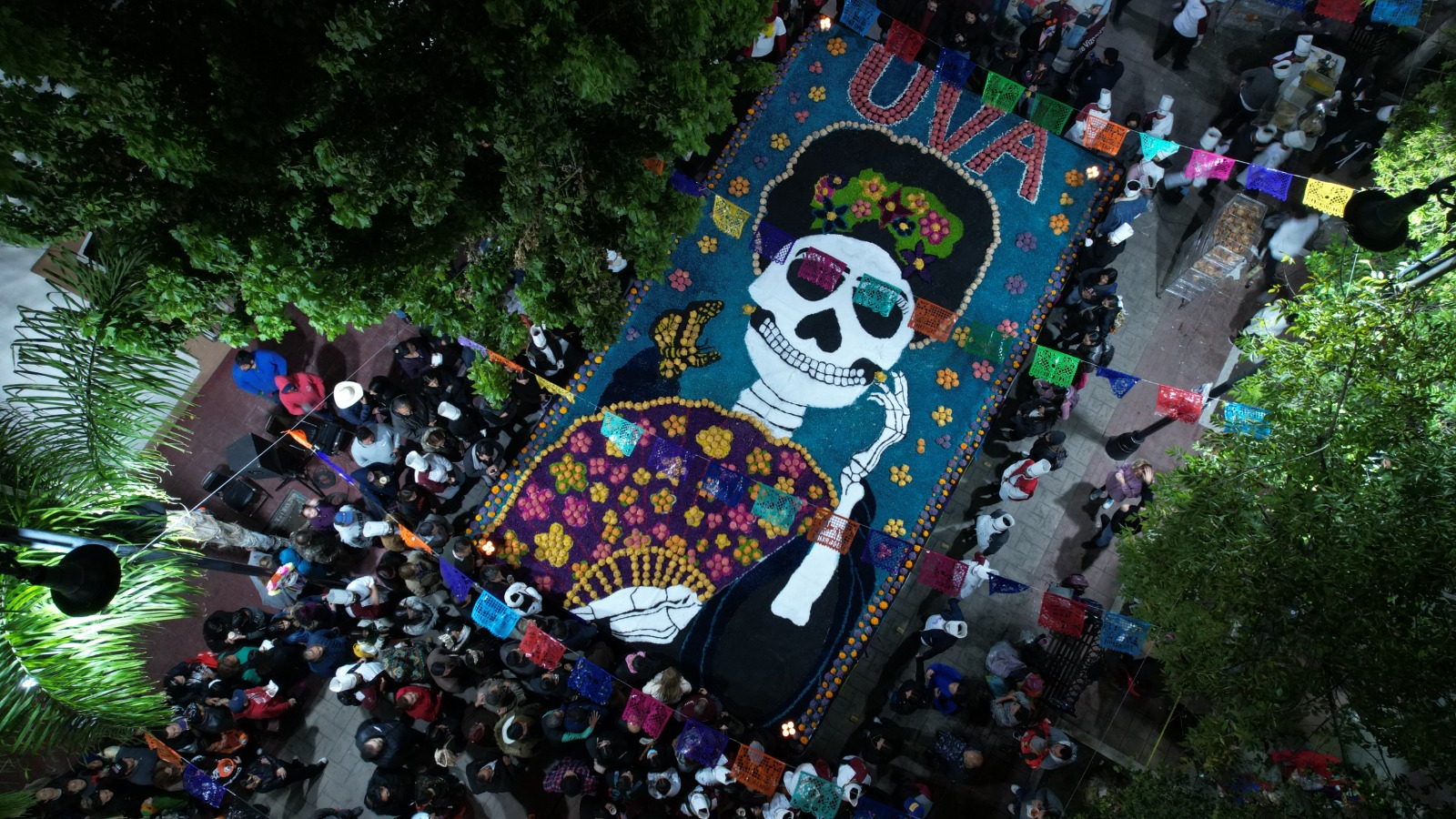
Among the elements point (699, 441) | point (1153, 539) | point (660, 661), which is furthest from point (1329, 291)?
point (660, 661)

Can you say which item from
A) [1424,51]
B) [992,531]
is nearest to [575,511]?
[992,531]

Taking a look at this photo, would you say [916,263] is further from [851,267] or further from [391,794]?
[391,794]

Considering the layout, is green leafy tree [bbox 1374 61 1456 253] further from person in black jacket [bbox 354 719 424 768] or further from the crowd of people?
person in black jacket [bbox 354 719 424 768]

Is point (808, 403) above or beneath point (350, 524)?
above

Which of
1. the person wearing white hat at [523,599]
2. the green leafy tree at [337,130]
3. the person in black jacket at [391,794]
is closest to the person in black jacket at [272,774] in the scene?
the person in black jacket at [391,794]

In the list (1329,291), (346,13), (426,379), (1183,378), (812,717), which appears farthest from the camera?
(1183,378)

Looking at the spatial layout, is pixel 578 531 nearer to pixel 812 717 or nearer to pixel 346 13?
pixel 812 717

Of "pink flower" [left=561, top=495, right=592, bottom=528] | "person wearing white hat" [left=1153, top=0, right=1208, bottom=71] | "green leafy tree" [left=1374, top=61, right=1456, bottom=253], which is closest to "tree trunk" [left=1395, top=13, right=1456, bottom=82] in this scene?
"person wearing white hat" [left=1153, top=0, right=1208, bottom=71]
